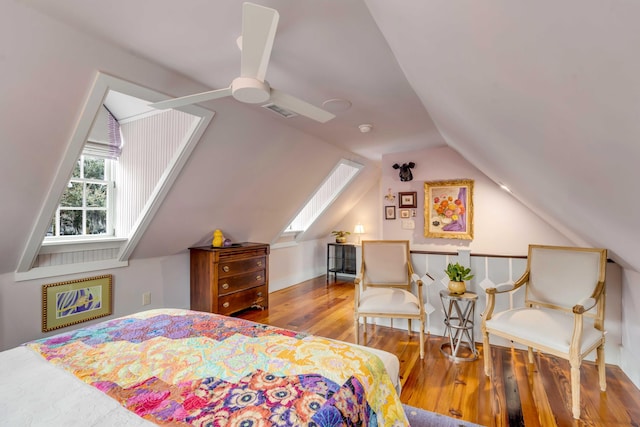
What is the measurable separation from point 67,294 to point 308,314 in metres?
2.59

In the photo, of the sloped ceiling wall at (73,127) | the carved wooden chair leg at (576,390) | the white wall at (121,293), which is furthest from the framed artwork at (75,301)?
the carved wooden chair leg at (576,390)

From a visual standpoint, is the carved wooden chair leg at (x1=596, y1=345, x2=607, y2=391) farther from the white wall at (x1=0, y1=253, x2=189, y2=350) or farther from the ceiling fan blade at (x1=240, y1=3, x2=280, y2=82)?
the white wall at (x1=0, y1=253, x2=189, y2=350)

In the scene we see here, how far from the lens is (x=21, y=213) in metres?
2.20

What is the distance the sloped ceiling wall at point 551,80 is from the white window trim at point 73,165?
1729mm

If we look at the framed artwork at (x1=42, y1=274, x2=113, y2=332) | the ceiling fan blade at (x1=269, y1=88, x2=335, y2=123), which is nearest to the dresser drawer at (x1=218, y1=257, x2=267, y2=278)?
the framed artwork at (x1=42, y1=274, x2=113, y2=332)

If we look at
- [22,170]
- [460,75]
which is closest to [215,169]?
[22,170]

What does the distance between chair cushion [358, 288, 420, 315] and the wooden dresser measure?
5.43ft

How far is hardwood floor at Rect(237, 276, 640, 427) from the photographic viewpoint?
192 cm

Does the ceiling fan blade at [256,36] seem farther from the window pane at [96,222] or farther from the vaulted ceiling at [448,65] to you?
the window pane at [96,222]

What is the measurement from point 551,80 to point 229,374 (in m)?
1.45

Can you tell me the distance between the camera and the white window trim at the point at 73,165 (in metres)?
2.02

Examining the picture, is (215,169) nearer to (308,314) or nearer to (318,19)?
(318,19)

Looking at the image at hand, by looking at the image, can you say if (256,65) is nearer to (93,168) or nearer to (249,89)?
(249,89)

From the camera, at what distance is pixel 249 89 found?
1.53 meters
